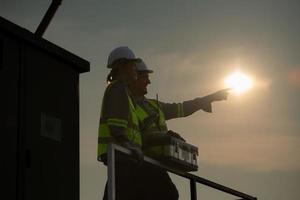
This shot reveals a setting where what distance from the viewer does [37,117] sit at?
405cm

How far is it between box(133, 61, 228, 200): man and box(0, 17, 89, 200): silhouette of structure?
2.03 meters

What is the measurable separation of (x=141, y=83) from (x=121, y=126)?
1.55m

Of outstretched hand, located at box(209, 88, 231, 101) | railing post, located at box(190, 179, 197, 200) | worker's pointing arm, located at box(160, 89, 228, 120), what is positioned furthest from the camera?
outstretched hand, located at box(209, 88, 231, 101)

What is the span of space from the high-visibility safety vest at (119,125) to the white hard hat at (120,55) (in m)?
0.53

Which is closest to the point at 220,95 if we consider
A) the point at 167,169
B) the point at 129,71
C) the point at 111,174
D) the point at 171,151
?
the point at 129,71

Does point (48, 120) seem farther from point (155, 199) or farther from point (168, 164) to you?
point (155, 199)

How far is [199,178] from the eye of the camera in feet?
20.2

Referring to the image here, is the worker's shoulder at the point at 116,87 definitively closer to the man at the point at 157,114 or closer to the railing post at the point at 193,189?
the man at the point at 157,114

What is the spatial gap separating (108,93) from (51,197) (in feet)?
7.42

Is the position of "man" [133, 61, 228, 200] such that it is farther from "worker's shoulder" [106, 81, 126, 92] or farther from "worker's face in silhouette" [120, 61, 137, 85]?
"worker's shoulder" [106, 81, 126, 92]

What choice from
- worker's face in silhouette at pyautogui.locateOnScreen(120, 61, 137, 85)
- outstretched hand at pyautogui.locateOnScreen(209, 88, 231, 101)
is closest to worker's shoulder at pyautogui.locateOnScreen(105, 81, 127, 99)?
worker's face in silhouette at pyautogui.locateOnScreen(120, 61, 137, 85)

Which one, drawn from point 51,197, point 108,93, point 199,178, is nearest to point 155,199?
point 199,178

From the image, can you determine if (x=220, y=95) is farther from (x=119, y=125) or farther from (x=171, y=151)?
(x=119, y=125)

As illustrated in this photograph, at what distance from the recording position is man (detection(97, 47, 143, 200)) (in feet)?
19.3
